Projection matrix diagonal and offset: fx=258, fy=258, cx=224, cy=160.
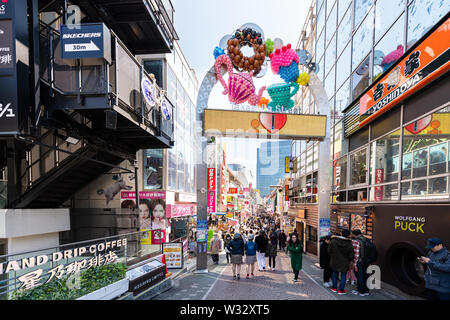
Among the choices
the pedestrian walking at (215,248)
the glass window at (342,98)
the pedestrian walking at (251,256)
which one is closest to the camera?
the pedestrian walking at (251,256)

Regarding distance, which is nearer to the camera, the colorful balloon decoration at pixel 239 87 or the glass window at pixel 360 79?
the glass window at pixel 360 79

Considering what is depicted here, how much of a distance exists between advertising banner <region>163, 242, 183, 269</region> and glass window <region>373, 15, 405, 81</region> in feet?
33.4

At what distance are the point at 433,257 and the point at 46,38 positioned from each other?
1038 cm

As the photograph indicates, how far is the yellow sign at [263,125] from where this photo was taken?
11250mm

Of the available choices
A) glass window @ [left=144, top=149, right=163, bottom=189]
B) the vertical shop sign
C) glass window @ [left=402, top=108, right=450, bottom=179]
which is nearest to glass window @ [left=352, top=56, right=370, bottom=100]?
the vertical shop sign

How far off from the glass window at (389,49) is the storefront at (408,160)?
607 millimetres

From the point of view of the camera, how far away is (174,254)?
10.1 meters

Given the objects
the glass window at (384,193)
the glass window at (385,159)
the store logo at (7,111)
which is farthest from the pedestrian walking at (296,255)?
the store logo at (7,111)

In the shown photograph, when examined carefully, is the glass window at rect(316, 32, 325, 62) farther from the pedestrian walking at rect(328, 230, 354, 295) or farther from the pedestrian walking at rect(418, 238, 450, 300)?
the pedestrian walking at rect(418, 238, 450, 300)

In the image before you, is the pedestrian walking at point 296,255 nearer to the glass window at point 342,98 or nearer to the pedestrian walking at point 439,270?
the pedestrian walking at point 439,270

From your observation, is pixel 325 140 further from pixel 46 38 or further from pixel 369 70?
pixel 46 38

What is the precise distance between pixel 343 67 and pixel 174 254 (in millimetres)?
12744

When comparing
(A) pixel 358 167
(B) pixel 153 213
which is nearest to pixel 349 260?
(A) pixel 358 167

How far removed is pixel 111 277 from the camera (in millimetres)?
6016
